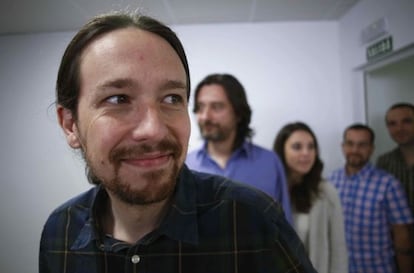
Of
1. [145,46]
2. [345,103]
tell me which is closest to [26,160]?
[145,46]

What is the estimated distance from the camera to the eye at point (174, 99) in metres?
0.42

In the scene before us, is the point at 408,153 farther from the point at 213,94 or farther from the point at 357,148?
the point at 357,148

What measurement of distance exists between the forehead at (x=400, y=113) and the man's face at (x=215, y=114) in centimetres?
54

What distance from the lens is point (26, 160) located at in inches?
17.0

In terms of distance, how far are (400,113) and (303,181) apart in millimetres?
505

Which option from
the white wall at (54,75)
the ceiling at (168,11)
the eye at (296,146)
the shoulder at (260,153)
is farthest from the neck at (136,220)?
the eye at (296,146)

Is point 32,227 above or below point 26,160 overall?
below

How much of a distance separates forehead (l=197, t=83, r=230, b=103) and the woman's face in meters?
0.50

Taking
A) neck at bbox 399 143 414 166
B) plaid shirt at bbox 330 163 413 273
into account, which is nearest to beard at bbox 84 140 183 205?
neck at bbox 399 143 414 166

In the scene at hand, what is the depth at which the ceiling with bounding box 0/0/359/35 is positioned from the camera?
16.2 inches

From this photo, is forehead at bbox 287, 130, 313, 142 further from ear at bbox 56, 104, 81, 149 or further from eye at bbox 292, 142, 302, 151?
ear at bbox 56, 104, 81, 149

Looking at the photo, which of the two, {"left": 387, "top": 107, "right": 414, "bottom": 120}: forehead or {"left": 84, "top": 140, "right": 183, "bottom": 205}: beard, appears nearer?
{"left": 84, "top": 140, "right": 183, "bottom": 205}: beard

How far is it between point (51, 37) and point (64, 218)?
332mm

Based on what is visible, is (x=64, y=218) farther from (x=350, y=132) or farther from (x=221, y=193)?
(x=350, y=132)
